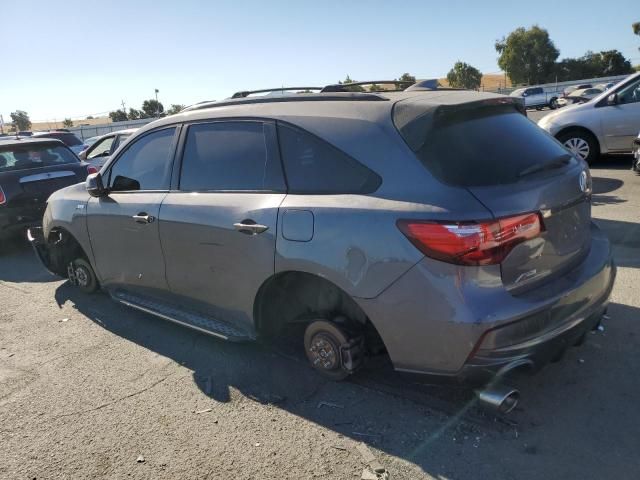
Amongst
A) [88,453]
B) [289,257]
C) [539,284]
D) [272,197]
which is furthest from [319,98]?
[88,453]

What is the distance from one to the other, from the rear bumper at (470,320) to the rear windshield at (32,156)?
7.06 metres

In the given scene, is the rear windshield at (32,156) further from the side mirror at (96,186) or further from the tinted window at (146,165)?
the tinted window at (146,165)

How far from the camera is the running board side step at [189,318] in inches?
142

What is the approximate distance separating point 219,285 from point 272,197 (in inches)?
30.7

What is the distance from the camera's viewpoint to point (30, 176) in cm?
770

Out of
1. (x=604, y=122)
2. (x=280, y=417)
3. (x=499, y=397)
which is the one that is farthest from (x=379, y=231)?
(x=604, y=122)

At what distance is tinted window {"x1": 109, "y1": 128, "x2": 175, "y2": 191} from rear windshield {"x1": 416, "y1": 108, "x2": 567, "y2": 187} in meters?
2.17

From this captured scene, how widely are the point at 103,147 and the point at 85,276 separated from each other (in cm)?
751

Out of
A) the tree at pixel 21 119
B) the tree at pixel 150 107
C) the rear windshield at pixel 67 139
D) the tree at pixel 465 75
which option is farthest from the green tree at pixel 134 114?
the rear windshield at pixel 67 139

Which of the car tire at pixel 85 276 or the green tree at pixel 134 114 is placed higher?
the green tree at pixel 134 114

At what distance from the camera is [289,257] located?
310cm

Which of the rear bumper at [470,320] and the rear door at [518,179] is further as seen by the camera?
the rear door at [518,179]

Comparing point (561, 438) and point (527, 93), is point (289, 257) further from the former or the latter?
point (527, 93)

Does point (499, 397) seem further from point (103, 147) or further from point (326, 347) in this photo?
point (103, 147)
